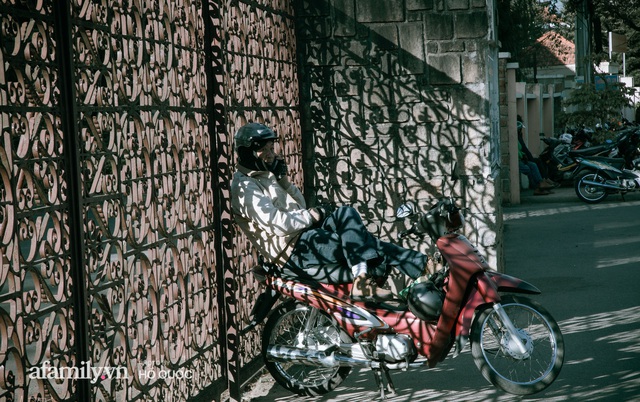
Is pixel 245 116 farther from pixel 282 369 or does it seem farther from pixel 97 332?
pixel 97 332

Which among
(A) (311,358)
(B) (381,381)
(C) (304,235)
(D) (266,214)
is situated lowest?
(B) (381,381)

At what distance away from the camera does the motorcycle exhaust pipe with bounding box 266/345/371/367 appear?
5895mm

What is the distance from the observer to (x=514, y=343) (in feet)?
18.8

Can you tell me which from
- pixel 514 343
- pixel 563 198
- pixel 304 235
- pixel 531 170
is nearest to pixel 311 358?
pixel 304 235

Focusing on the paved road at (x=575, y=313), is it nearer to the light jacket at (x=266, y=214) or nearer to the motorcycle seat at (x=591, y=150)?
the light jacket at (x=266, y=214)

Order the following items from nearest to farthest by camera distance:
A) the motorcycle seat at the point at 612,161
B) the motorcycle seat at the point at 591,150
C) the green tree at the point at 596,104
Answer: the motorcycle seat at the point at 612,161
the motorcycle seat at the point at 591,150
the green tree at the point at 596,104

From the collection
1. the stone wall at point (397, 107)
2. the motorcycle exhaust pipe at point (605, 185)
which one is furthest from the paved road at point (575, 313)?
the motorcycle exhaust pipe at point (605, 185)

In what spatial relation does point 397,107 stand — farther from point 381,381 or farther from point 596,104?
point 596,104

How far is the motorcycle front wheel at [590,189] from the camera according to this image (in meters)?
17.8

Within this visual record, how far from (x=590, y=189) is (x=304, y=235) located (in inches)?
510

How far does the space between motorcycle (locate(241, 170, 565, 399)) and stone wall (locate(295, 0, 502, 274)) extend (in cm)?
262

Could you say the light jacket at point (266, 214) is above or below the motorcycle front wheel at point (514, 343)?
above

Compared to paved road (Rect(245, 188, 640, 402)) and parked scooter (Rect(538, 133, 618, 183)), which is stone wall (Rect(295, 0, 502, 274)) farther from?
parked scooter (Rect(538, 133, 618, 183))

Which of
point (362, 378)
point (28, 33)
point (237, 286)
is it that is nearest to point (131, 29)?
point (28, 33)
